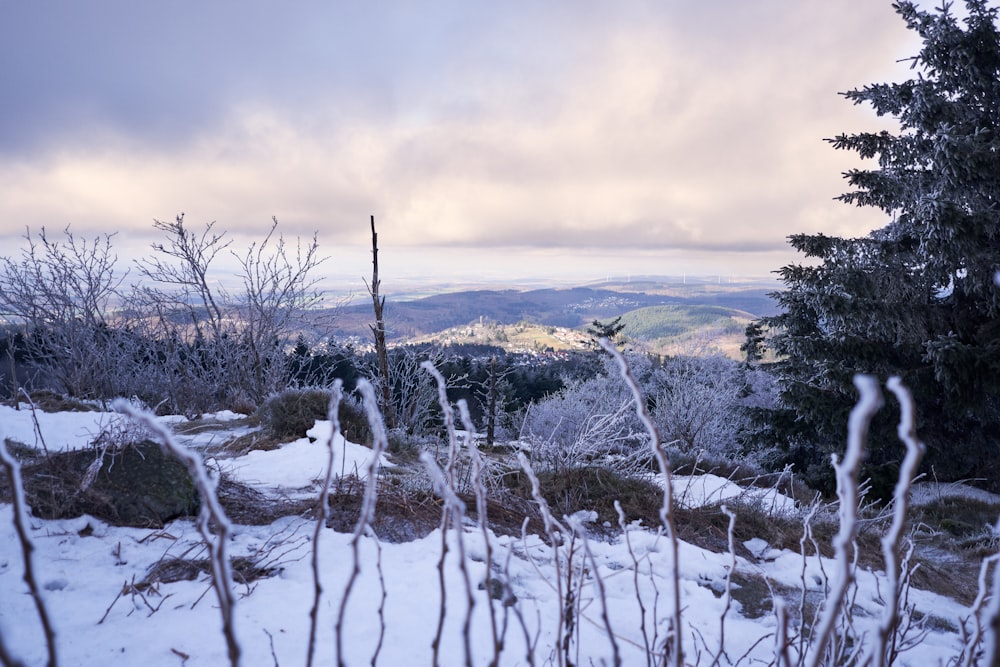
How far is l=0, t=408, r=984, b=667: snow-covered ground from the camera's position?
1.98m

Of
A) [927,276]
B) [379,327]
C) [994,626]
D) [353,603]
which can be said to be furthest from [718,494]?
[379,327]

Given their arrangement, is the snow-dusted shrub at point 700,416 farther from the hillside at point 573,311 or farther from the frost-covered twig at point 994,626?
the hillside at point 573,311

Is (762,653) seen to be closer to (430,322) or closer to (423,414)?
(423,414)

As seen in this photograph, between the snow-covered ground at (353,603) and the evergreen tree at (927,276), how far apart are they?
19.9 feet

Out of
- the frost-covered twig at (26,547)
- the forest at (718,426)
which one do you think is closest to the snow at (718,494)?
the forest at (718,426)

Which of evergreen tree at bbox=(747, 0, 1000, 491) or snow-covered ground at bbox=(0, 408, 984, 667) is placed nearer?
snow-covered ground at bbox=(0, 408, 984, 667)

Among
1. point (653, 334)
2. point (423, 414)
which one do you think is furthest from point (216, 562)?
point (653, 334)

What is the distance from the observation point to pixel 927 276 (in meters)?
8.70

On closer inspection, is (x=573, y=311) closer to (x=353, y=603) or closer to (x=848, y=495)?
(x=353, y=603)

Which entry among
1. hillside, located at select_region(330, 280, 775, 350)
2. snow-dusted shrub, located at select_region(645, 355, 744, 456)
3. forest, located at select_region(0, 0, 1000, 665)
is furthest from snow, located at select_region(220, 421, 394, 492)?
hillside, located at select_region(330, 280, 775, 350)

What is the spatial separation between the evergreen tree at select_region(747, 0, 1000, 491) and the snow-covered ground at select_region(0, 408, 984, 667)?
19.9 feet

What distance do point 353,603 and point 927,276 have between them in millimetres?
10580

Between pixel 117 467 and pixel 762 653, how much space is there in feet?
12.8

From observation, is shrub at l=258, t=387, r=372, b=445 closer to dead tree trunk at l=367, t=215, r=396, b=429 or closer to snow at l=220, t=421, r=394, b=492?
snow at l=220, t=421, r=394, b=492
